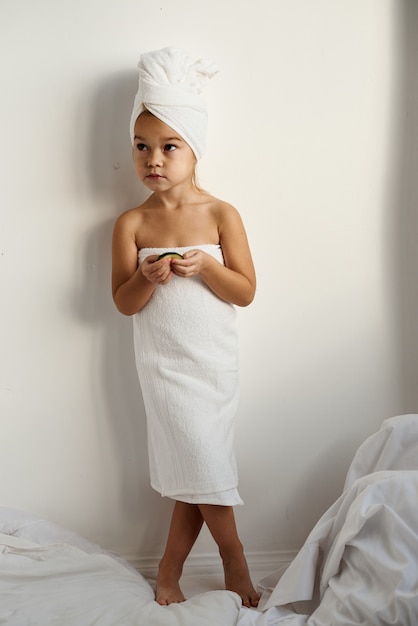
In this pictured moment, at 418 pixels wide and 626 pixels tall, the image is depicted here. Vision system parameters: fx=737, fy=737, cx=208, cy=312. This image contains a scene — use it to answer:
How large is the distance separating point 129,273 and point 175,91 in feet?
1.42

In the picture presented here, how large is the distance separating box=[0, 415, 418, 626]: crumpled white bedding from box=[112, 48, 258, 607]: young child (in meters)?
0.15

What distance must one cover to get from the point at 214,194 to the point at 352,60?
1.57 feet

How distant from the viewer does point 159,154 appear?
1.69 m

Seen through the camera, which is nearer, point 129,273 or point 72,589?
point 72,589

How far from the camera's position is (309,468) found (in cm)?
195

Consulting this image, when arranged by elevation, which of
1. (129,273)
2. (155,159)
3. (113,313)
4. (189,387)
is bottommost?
(189,387)

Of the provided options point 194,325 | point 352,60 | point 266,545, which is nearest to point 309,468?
point 266,545

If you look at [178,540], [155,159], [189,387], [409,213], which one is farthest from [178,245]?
[178,540]

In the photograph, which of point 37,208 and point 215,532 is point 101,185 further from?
point 215,532

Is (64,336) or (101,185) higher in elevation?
(101,185)

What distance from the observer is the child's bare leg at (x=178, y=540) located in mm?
1781

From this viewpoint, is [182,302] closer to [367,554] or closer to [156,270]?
[156,270]

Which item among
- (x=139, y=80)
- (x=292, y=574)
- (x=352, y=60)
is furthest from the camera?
(x=352, y=60)

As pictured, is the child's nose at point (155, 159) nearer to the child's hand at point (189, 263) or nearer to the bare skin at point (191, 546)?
the child's hand at point (189, 263)
